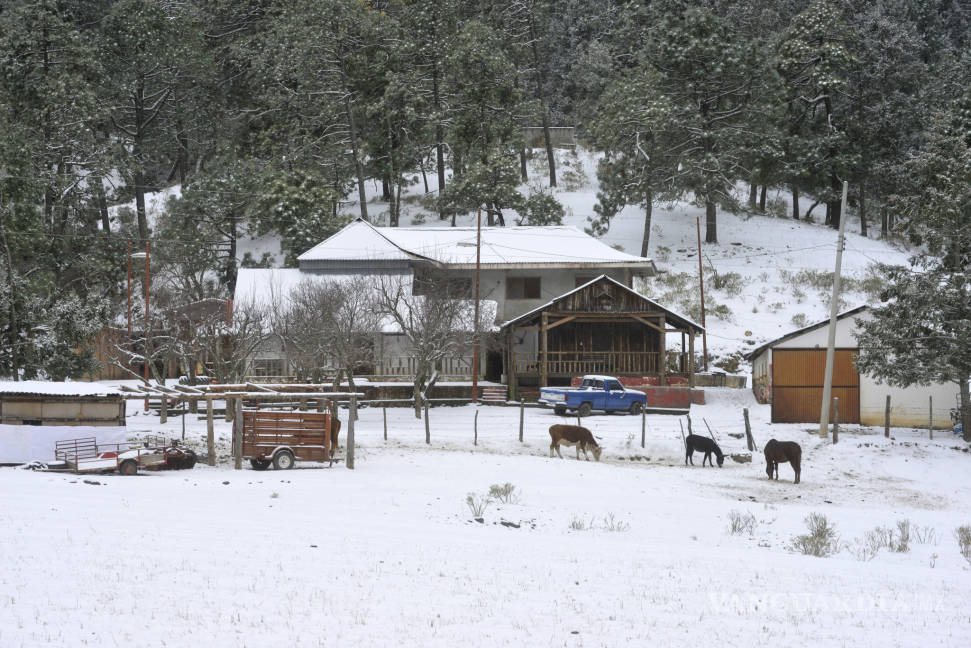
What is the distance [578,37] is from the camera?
3602 inches

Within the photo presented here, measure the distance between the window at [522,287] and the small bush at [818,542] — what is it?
3362 centimetres

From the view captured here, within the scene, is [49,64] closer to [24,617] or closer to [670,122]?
[670,122]

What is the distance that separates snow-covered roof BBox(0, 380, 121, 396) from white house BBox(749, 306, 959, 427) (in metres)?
22.6

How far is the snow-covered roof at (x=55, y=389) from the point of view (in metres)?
24.2

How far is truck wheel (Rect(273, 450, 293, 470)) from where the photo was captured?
2266 centimetres

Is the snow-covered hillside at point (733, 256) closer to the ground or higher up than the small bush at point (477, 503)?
higher up

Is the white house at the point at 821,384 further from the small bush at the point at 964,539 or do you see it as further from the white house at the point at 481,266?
the small bush at the point at 964,539

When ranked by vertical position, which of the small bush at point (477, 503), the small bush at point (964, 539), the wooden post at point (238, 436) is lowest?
the small bush at point (964, 539)

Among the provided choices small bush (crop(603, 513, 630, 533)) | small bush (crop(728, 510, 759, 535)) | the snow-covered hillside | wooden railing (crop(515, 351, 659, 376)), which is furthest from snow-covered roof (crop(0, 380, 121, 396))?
the snow-covered hillside

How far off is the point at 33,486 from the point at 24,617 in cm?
933

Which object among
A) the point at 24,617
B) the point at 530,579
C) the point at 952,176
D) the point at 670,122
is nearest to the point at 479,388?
the point at 952,176

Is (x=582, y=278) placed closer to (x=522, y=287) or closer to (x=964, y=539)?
(x=522, y=287)

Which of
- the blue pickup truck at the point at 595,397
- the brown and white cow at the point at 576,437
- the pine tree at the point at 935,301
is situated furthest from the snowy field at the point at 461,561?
the blue pickup truck at the point at 595,397

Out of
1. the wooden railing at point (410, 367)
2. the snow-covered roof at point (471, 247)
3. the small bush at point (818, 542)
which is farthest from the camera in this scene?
the snow-covered roof at point (471, 247)
